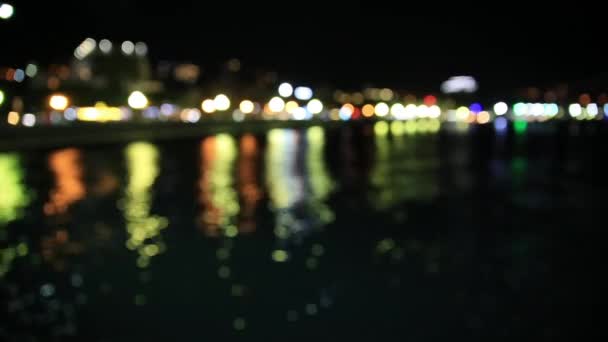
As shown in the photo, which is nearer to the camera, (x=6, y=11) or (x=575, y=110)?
(x=6, y=11)

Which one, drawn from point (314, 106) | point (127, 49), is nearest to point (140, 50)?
point (127, 49)

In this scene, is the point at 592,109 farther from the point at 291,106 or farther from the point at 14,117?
the point at 14,117

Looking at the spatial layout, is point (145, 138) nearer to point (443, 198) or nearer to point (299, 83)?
point (443, 198)

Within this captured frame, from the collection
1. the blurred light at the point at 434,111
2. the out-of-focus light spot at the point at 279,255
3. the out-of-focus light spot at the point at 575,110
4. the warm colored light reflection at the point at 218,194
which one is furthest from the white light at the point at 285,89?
the out-of-focus light spot at the point at 279,255

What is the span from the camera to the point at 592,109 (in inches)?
3863

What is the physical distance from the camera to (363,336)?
6.05 meters

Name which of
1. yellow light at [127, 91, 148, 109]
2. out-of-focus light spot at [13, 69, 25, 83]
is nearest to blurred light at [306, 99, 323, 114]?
yellow light at [127, 91, 148, 109]

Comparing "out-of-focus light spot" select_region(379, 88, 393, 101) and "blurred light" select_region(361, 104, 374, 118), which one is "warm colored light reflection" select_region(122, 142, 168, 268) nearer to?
"blurred light" select_region(361, 104, 374, 118)

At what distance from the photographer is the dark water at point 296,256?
646 centimetres

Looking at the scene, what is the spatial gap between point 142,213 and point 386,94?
147240 millimetres

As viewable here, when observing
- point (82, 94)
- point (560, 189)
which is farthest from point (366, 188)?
point (82, 94)

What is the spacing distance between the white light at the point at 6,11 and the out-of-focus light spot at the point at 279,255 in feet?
114

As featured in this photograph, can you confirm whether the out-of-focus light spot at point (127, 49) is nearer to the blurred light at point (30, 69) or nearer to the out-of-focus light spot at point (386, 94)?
the blurred light at point (30, 69)

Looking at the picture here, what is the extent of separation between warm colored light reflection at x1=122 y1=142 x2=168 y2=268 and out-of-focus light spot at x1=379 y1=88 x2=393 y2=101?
131 meters
